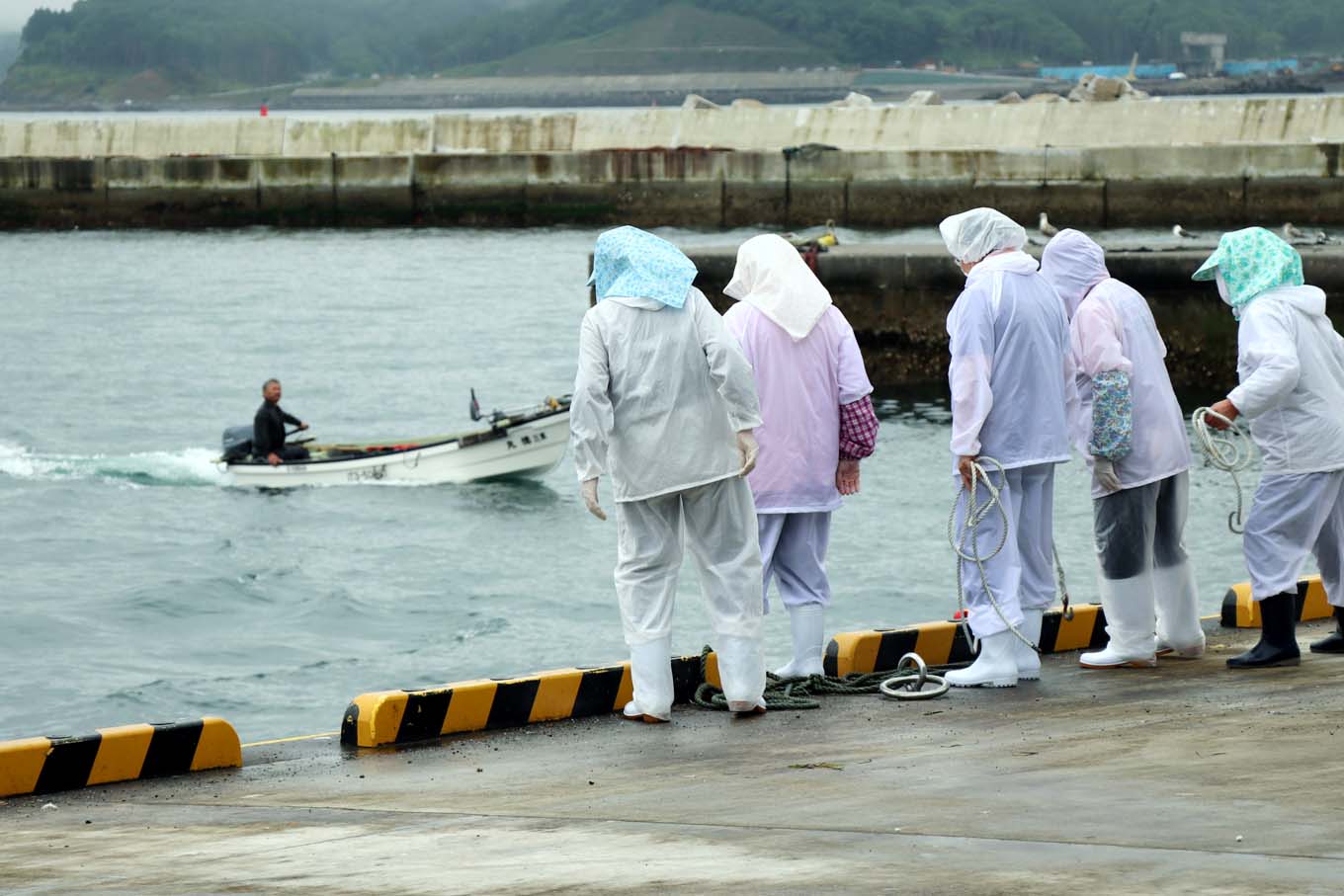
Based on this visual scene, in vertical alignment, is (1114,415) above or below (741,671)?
above

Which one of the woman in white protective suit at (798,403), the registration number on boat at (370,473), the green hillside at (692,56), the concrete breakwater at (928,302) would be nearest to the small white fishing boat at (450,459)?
the registration number on boat at (370,473)

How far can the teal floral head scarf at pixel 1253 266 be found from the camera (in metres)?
7.48

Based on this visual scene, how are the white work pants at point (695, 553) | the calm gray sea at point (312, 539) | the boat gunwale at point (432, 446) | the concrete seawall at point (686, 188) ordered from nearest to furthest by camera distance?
the white work pants at point (695, 553) → the calm gray sea at point (312, 539) → the boat gunwale at point (432, 446) → the concrete seawall at point (686, 188)

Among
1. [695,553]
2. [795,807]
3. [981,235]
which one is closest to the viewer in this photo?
[795,807]

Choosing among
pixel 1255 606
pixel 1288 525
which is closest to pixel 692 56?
pixel 1255 606

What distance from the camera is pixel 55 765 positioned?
6465 mm

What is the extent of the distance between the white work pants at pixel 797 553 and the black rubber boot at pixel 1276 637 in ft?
5.80

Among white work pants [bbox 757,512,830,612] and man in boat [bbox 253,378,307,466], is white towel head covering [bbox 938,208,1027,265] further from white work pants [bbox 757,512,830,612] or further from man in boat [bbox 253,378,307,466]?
man in boat [bbox 253,378,307,466]

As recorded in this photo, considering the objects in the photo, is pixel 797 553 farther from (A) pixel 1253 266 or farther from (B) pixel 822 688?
(A) pixel 1253 266

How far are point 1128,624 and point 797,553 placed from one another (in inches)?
55.8

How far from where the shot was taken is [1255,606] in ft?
30.0

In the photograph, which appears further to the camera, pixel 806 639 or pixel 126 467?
pixel 126 467

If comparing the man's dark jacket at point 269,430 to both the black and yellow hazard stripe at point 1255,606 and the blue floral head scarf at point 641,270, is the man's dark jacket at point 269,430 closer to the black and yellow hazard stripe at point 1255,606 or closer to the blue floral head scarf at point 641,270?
the black and yellow hazard stripe at point 1255,606

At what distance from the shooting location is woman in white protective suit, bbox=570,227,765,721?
677cm
